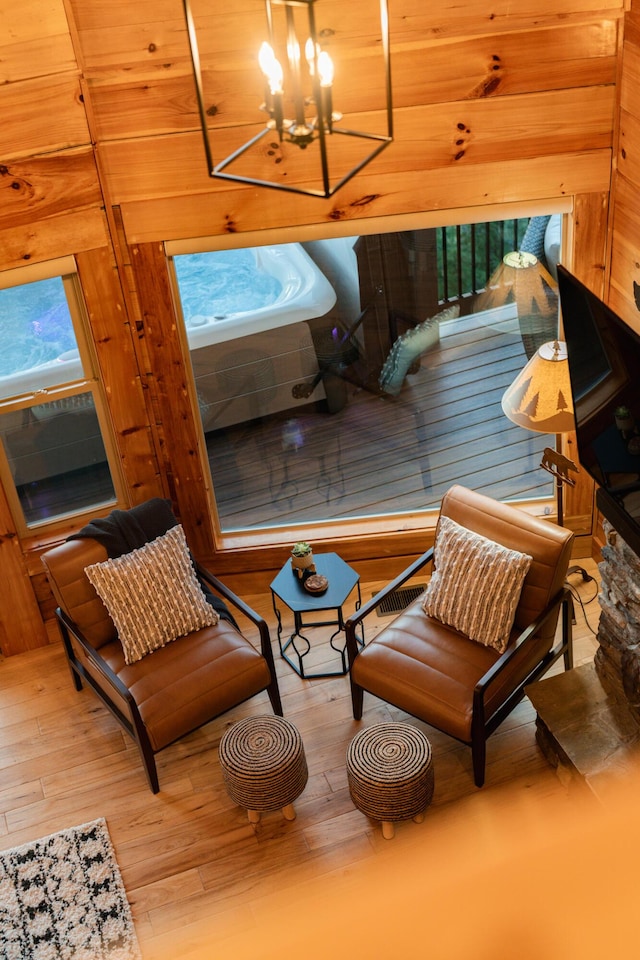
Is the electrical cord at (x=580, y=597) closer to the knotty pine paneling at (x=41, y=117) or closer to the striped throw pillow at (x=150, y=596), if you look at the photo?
the striped throw pillow at (x=150, y=596)

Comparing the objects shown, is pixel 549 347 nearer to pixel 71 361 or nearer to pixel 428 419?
pixel 428 419

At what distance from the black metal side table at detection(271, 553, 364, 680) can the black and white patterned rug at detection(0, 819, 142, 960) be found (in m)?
1.20

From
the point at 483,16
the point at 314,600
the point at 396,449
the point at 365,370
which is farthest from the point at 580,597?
the point at 483,16

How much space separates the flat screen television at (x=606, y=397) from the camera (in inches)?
108

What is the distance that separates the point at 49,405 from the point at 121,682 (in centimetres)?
143

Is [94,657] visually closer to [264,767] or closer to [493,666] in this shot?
[264,767]

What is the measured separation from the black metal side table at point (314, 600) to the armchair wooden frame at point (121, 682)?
0.25 m

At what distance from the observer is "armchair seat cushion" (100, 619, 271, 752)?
376 cm

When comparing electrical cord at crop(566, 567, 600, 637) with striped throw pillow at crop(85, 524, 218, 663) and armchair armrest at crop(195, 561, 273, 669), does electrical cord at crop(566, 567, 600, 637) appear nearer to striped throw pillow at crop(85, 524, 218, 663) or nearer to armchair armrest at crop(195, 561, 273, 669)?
armchair armrest at crop(195, 561, 273, 669)

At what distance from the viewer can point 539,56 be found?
3.78m

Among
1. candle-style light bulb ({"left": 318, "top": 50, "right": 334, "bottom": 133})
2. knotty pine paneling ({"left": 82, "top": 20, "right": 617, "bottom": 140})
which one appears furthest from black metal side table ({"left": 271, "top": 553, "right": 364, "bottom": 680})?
candle-style light bulb ({"left": 318, "top": 50, "right": 334, "bottom": 133})

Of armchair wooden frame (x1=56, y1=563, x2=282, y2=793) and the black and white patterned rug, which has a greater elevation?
armchair wooden frame (x1=56, y1=563, x2=282, y2=793)

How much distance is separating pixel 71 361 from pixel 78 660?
142 cm

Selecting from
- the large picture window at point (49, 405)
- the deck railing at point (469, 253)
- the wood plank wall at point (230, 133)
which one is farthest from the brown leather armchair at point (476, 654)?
the large picture window at point (49, 405)
